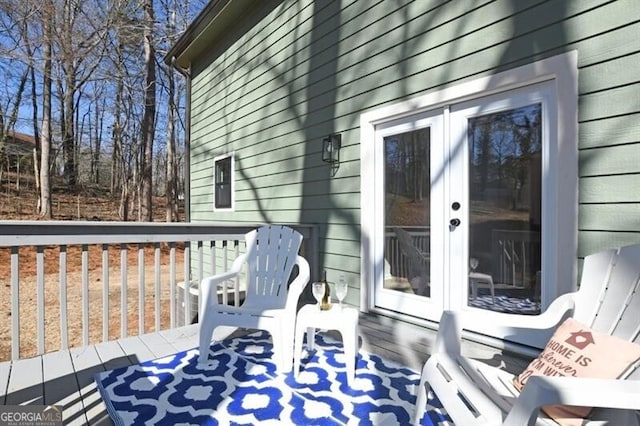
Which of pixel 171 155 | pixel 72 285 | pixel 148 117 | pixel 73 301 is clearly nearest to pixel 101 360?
pixel 73 301

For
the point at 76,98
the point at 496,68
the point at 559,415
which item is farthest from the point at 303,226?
the point at 76,98

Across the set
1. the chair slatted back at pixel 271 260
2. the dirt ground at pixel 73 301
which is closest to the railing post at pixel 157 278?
the dirt ground at pixel 73 301

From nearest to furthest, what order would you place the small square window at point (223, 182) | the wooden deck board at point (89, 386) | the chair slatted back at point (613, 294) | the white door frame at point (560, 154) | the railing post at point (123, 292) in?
the chair slatted back at point (613, 294)
the wooden deck board at point (89, 386)
the white door frame at point (560, 154)
the railing post at point (123, 292)
the small square window at point (223, 182)

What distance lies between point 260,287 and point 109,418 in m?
1.32

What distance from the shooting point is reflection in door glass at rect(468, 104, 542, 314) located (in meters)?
2.34

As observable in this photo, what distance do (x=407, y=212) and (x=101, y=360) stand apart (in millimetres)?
2454

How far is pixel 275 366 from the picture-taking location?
2.51 metres

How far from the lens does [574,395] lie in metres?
1.06

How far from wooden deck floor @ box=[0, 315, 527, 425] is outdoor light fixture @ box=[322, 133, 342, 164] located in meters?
1.54

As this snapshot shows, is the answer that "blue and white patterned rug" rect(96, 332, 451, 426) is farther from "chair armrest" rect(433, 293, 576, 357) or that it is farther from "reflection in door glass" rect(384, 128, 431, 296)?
"reflection in door glass" rect(384, 128, 431, 296)

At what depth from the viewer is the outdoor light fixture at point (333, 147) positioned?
145 inches

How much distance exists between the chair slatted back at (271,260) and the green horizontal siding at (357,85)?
2.50ft

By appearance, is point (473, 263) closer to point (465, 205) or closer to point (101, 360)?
point (465, 205)

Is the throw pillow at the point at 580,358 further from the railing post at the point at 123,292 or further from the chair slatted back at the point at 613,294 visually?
the railing post at the point at 123,292
